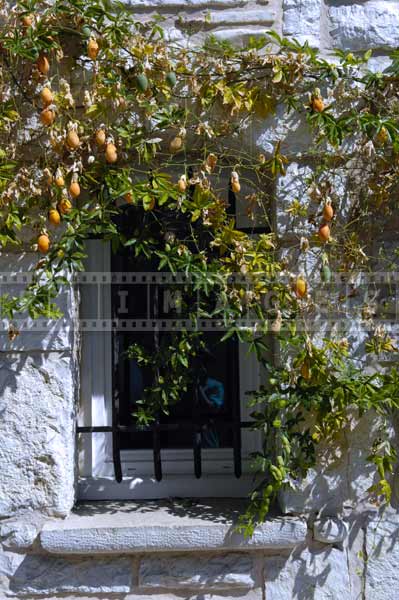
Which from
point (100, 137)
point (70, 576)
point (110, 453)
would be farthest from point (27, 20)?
point (70, 576)

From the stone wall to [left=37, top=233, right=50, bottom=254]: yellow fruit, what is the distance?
199 mm

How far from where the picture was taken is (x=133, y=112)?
2.74 m

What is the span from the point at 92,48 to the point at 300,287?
1.12 meters

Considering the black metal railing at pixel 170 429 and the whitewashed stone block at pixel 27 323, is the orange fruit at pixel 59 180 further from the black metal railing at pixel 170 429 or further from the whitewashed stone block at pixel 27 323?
the black metal railing at pixel 170 429

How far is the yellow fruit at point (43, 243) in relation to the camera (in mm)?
2582

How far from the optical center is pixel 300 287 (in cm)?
259

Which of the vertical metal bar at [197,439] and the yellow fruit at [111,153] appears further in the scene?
the vertical metal bar at [197,439]

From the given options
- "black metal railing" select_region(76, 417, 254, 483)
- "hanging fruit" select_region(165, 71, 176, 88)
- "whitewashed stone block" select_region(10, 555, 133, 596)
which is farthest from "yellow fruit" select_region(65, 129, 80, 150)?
"whitewashed stone block" select_region(10, 555, 133, 596)

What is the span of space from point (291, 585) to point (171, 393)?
84cm

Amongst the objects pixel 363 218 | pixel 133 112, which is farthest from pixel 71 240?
pixel 363 218

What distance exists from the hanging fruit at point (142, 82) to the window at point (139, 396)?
0.52 m

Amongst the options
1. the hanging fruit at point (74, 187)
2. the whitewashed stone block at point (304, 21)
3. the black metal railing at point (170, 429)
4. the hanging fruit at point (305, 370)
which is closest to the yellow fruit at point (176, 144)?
the hanging fruit at point (74, 187)

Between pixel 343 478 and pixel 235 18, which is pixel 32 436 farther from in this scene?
pixel 235 18

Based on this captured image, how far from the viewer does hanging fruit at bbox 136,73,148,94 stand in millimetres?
2629
